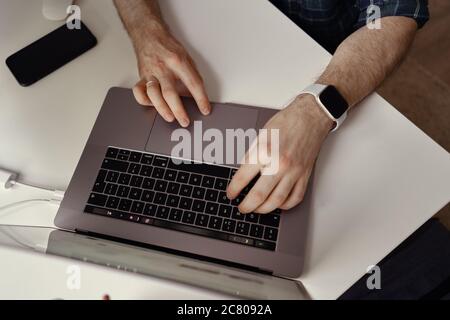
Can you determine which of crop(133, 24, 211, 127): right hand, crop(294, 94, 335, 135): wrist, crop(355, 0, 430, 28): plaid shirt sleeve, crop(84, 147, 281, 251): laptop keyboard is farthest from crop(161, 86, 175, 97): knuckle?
crop(355, 0, 430, 28): plaid shirt sleeve

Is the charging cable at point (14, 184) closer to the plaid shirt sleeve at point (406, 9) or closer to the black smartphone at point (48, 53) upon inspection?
the black smartphone at point (48, 53)

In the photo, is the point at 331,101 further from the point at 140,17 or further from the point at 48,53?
the point at 48,53

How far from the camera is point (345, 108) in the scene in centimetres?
69

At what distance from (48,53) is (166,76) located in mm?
274

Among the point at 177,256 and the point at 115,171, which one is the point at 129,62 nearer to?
the point at 115,171

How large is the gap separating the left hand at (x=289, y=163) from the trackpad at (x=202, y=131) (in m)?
0.06

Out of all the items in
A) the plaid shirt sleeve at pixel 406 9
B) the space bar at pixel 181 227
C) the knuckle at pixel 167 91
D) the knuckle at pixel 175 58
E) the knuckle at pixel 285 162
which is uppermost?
the plaid shirt sleeve at pixel 406 9

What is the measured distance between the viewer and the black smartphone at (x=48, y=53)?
78cm

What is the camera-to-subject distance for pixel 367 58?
0.76m

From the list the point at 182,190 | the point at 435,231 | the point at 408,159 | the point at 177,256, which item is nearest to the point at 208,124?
the point at 182,190

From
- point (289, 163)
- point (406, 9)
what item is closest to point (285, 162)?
point (289, 163)

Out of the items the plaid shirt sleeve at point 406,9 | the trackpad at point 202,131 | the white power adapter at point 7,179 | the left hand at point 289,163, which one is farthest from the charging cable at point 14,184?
the plaid shirt sleeve at point 406,9

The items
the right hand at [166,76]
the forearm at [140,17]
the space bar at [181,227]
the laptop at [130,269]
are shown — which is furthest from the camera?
the forearm at [140,17]
